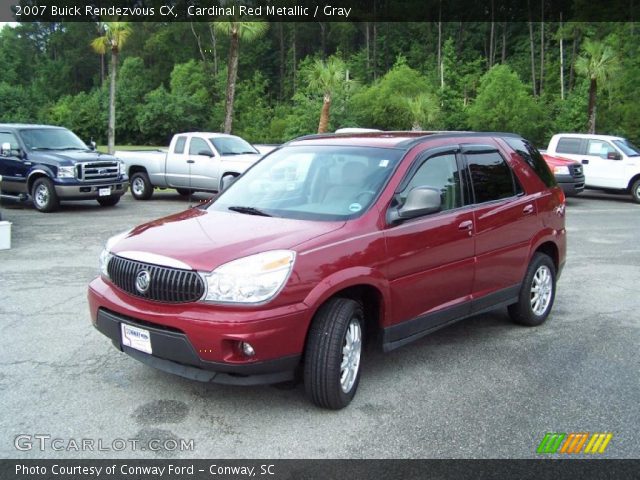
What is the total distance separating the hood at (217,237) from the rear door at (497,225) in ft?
4.99

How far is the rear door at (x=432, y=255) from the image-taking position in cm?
446

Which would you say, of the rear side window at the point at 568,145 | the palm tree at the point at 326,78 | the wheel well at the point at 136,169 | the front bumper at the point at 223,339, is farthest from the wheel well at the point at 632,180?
the palm tree at the point at 326,78

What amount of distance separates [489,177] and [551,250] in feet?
4.28

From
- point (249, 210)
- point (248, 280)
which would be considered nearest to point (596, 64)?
point (249, 210)

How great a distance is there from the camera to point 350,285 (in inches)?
160

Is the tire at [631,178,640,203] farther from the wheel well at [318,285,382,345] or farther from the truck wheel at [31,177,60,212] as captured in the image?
the wheel well at [318,285,382,345]

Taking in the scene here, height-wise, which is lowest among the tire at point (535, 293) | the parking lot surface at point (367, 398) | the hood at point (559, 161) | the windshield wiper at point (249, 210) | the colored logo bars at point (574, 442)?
the colored logo bars at point (574, 442)

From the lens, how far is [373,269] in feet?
13.8

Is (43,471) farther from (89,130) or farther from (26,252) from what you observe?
(89,130)

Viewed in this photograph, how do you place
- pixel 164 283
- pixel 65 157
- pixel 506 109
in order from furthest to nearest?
pixel 506 109
pixel 65 157
pixel 164 283

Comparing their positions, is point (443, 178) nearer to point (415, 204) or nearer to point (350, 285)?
point (415, 204)

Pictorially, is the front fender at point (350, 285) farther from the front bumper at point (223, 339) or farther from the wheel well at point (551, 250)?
the wheel well at point (551, 250)

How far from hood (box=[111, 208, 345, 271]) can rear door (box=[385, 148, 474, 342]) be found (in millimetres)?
556

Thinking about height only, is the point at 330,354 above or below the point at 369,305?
below
